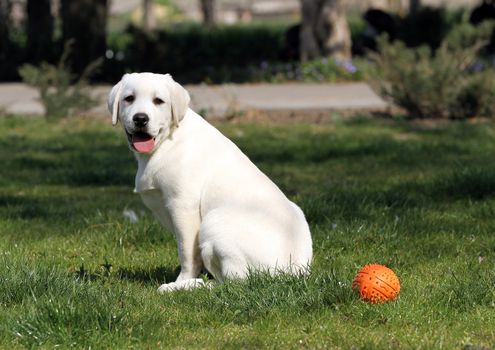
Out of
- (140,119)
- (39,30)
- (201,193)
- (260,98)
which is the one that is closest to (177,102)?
(140,119)

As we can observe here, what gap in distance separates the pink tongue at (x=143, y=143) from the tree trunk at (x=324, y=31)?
56.6 feet

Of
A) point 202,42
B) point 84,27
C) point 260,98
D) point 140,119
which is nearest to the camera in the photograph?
point 140,119

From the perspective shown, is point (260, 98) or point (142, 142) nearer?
point (142, 142)

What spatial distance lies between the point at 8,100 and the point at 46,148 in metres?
6.98

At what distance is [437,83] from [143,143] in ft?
27.9

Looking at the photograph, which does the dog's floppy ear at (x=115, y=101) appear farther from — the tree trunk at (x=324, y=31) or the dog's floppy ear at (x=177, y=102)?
the tree trunk at (x=324, y=31)

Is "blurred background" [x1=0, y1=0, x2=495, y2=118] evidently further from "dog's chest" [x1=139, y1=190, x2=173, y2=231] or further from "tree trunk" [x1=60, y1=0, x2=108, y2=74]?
"dog's chest" [x1=139, y1=190, x2=173, y2=231]

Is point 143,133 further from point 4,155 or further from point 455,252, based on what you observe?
point 4,155

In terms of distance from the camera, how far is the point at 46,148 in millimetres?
12180

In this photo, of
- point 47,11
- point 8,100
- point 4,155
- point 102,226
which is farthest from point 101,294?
point 47,11

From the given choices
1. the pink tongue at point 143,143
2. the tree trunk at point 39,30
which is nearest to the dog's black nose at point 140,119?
the pink tongue at point 143,143

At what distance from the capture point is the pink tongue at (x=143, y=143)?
223 inches

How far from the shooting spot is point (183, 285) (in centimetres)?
568

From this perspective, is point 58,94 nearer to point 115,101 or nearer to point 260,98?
point 260,98
